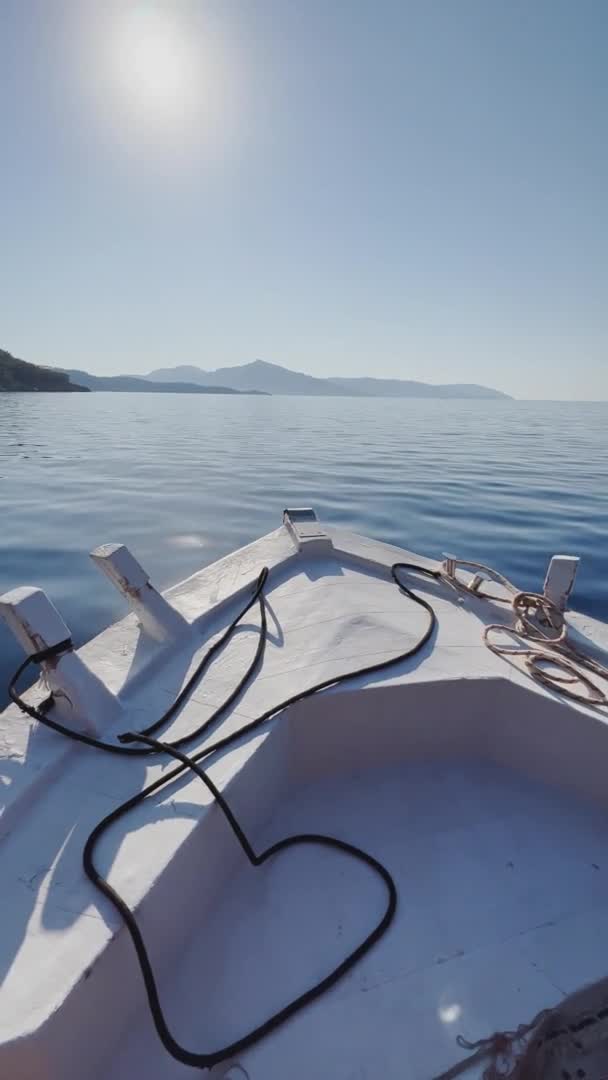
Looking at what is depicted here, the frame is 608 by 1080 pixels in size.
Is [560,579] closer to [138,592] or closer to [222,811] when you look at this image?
[222,811]

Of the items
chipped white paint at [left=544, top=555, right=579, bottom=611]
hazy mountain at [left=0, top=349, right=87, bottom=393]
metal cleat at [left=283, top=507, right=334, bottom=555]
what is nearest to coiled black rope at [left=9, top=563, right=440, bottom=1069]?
chipped white paint at [left=544, top=555, right=579, bottom=611]

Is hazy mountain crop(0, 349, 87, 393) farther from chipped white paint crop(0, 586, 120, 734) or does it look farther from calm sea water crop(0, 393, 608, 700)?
chipped white paint crop(0, 586, 120, 734)

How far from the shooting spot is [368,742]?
219 centimetres

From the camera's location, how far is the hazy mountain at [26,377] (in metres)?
61.2

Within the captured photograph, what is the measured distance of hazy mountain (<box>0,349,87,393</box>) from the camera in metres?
61.2

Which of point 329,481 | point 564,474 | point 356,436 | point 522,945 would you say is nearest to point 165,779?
point 522,945

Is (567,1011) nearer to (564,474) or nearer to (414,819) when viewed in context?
Result: (414,819)

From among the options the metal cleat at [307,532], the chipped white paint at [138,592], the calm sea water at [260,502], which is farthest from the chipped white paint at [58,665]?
the metal cleat at [307,532]

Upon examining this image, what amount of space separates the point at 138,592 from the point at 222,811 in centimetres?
114

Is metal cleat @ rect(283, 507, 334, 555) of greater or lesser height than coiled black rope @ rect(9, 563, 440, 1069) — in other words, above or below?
above

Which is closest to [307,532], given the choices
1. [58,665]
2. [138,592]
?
[138,592]

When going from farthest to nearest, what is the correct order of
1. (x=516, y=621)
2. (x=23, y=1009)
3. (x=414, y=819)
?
(x=516, y=621), (x=414, y=819), (x=23, y=1009)

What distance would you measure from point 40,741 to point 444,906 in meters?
1.49

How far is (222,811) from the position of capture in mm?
1573
